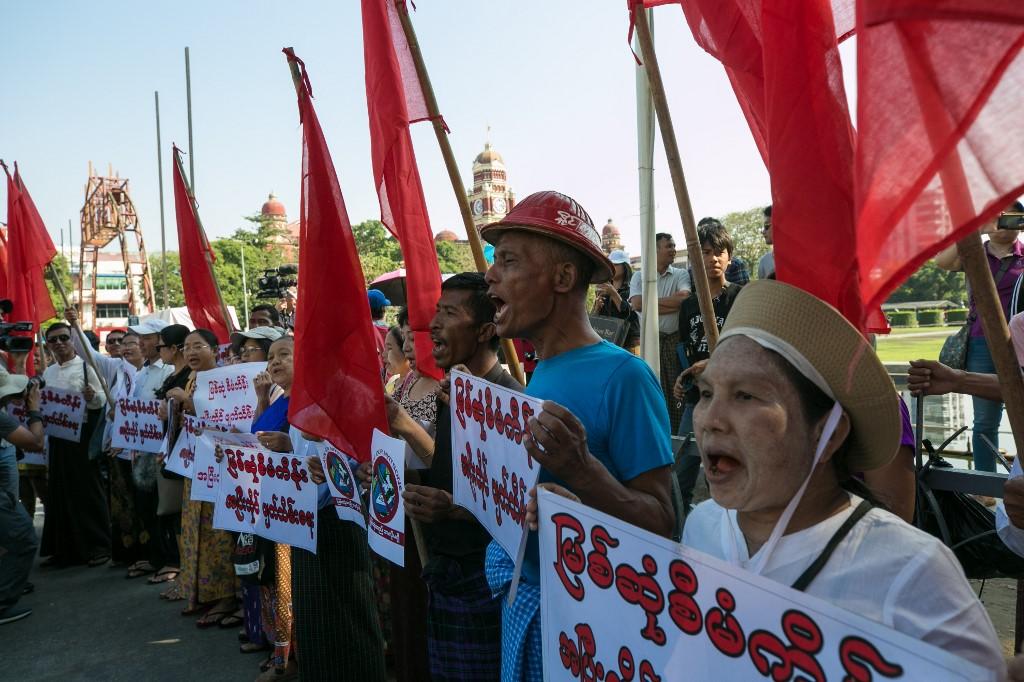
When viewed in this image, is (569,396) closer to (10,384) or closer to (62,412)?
(10,384)

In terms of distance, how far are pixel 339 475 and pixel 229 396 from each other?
1929 mm

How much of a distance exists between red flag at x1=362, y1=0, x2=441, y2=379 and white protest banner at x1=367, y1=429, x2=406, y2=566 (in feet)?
3.36

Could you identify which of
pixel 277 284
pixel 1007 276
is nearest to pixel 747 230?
pixel 277 284

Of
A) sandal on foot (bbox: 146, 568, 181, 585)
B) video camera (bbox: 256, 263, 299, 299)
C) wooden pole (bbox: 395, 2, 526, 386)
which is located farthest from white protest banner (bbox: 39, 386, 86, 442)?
wooden pole (bbox: 395, 2, 526, 386)

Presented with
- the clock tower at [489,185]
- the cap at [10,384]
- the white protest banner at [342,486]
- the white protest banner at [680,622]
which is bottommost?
the white protest banner at [342,486]

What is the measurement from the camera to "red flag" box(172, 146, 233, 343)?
585cm

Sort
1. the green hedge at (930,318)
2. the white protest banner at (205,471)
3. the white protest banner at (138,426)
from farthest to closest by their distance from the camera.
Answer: the green hedge at (930,318) < the white protest banner at (138,426) < the white protest banner at (205,471)

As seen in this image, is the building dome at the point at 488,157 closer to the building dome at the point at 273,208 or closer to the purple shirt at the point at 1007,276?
the building dome at the point at 273,208

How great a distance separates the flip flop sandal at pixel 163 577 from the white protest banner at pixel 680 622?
203 inches

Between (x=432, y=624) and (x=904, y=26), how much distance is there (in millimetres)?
2127

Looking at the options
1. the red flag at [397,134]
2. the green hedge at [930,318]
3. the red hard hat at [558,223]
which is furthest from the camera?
the green hedge at [930,318]

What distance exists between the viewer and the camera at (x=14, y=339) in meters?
5.67

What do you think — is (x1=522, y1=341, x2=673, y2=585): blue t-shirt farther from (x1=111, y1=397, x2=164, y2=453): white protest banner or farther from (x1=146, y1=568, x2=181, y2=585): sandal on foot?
(x1=146, y1=568, x2=181, y2=585): sandal on foot

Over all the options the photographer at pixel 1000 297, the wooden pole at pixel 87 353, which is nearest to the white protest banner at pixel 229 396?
the wooden pole at pixel 87 353
